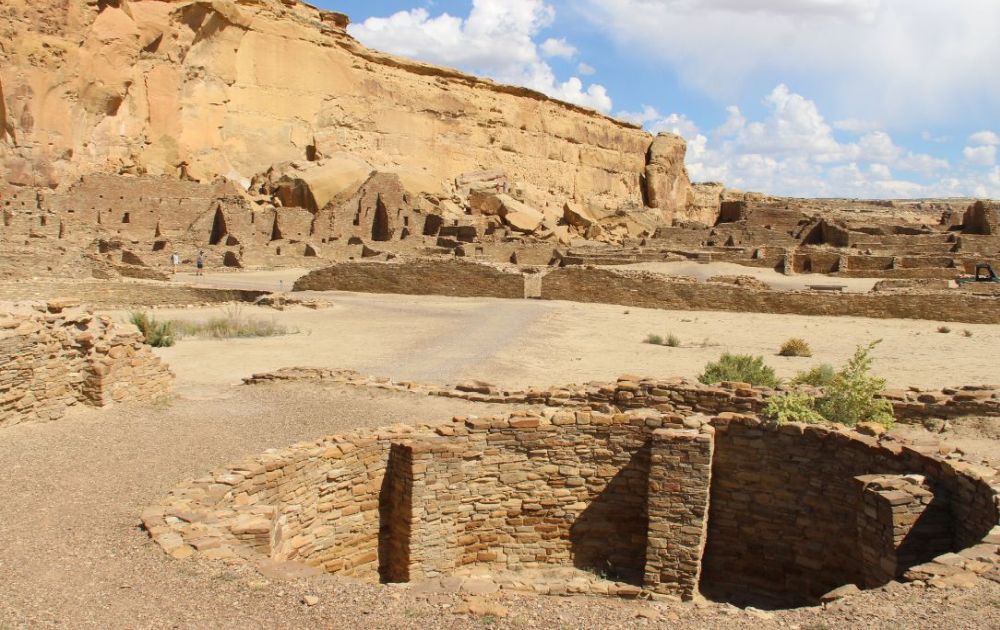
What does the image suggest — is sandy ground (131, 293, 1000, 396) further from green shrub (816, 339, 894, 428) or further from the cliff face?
the cliff face

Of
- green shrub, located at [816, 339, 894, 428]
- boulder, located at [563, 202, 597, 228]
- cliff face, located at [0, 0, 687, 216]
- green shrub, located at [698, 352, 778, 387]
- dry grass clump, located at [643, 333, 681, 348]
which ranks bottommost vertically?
dry grass clump, located at [643, 333, 681, 348]

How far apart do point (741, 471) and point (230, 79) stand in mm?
45918

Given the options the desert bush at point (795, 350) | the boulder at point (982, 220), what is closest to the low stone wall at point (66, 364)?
the desert bush at point (795, 350)

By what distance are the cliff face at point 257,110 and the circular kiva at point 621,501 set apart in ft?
108

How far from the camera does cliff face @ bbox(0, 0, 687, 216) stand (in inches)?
1387

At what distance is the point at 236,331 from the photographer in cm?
1634

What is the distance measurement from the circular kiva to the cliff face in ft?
108

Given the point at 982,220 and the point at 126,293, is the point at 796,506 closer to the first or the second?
the point at 126,293

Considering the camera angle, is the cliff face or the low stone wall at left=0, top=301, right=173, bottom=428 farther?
the cliff face

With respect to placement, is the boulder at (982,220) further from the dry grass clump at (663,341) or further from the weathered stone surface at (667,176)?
the weathered stone surface at (667,176)

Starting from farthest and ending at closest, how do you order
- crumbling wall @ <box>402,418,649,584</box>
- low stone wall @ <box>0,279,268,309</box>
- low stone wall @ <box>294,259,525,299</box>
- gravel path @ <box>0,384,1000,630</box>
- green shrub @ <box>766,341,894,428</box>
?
1. low stone wall @ <box>294,259,525,299</box>
2. low stone wall @ <box>0,279,268,309</box>
3. green shrub @ <box>766,341,894,428</box>
4. crumbling wall @ <box>402,418,649,584</box>
5. gravel path @ <box>0,384,1000,630</box>

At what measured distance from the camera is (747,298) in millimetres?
21422

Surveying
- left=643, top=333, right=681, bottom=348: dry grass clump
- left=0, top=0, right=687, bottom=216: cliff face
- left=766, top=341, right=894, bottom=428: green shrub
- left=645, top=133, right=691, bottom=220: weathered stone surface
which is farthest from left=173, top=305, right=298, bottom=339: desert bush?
left=645, top=133, right=691, bottom=220: weathered stone surface

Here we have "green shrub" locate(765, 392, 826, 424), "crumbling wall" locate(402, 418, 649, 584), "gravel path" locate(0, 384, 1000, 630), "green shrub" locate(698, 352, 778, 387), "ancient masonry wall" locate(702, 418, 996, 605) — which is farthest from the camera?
"green shrub" locate(698, 352, 778, 387)
